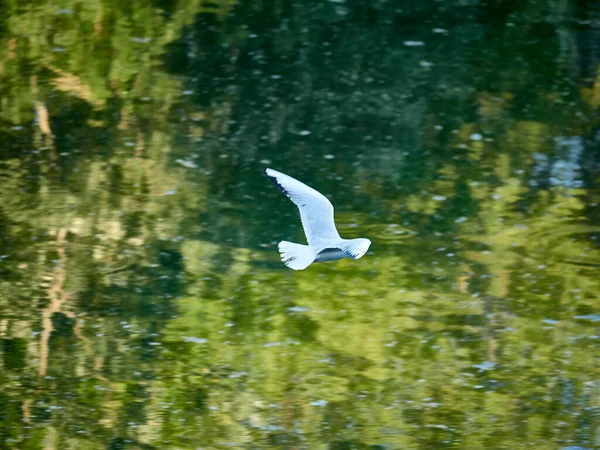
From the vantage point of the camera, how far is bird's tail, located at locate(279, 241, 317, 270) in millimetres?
4301

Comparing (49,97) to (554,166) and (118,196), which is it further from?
(554,166)

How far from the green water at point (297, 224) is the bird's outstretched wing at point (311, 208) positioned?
1.00 metres

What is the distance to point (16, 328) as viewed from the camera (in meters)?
5.74

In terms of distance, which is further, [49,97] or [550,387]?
[49,97]

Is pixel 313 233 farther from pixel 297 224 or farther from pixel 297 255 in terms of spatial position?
pixel 297 224

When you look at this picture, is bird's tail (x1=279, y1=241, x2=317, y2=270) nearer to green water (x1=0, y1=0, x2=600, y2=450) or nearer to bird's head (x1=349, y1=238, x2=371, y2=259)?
bird's head (x1=349, y1=238, x2=371, y2=259)

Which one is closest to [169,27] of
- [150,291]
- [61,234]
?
[61,234]

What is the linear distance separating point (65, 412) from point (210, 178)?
2.29 meters

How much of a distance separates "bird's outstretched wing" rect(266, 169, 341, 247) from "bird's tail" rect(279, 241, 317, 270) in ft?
0.31

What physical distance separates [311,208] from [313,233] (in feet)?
0.34

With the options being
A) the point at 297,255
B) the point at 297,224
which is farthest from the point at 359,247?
the point at 297,224

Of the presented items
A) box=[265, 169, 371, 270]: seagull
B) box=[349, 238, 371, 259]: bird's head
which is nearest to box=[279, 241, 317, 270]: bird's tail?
box=[265, 169, 371, 270]: seagull

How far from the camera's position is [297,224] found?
6.54 meters

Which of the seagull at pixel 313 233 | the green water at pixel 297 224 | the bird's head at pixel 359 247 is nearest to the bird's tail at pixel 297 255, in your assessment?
the seagull at pixel 313 233
